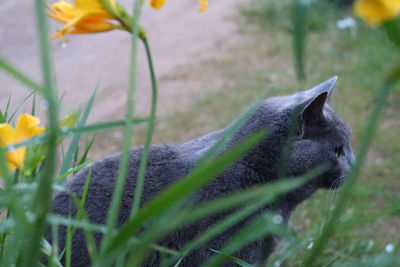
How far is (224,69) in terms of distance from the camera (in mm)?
4289

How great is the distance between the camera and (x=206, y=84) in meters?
4.06

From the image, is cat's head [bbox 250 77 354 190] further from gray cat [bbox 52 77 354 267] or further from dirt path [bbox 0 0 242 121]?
dirt path [bbox 0 0 242 121]

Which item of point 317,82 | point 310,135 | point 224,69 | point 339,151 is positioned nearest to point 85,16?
point 310,135

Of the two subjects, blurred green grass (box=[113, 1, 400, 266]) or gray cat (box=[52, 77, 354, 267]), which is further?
blurred green grass (box=[113, 1, 400, 266])

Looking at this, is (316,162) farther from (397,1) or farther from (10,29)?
(10,29)

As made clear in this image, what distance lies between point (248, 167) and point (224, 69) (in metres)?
2.55

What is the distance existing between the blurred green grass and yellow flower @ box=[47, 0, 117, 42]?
134cm

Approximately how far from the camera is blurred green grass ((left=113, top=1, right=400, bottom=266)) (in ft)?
8.57

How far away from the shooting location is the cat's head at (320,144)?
1.82m

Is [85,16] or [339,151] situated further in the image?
[339,151]

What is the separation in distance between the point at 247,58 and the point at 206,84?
0.57 m

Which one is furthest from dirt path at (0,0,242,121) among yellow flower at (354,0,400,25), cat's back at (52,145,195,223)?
yellow flower at (354,0,400,25)

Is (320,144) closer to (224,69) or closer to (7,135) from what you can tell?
(7,135)

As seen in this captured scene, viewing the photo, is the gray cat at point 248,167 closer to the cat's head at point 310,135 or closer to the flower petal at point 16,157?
the cat's head at point 310,135
